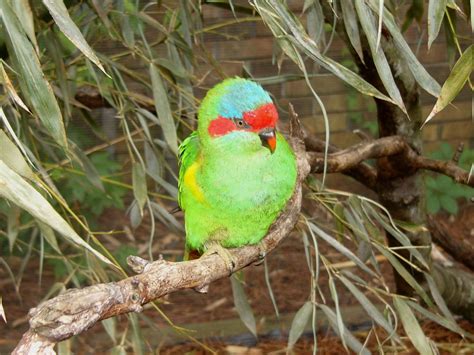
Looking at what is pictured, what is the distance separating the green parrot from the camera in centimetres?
148

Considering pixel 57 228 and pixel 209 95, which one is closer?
pixel 57 228

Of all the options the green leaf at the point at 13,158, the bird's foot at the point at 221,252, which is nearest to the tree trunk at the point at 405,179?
the bird's foot at the point at 221,252

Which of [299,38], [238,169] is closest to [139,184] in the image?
[238,169]

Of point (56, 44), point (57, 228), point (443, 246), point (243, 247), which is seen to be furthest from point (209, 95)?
point (443, 246)

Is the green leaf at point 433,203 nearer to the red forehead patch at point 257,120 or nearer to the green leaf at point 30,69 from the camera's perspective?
the red forehead patch at point 257,120

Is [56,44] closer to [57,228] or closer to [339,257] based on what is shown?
[57,228]

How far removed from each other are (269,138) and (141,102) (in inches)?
31.5

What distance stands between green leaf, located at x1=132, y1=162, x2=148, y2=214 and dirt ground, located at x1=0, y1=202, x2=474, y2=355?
3.28ft

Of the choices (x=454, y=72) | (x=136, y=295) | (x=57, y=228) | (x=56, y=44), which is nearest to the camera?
(x=57, y=228)

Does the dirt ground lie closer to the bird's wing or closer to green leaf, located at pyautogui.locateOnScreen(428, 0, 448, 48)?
the bird's wing

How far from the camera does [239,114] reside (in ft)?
4.90

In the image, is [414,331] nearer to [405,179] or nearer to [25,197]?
[405,179]

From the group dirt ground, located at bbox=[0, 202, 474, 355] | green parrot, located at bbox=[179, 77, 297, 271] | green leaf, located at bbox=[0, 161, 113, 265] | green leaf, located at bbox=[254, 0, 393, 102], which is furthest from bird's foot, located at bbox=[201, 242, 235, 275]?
dirt ground, located at bbox=[0, 202, 474, 355]

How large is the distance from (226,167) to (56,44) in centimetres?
53
